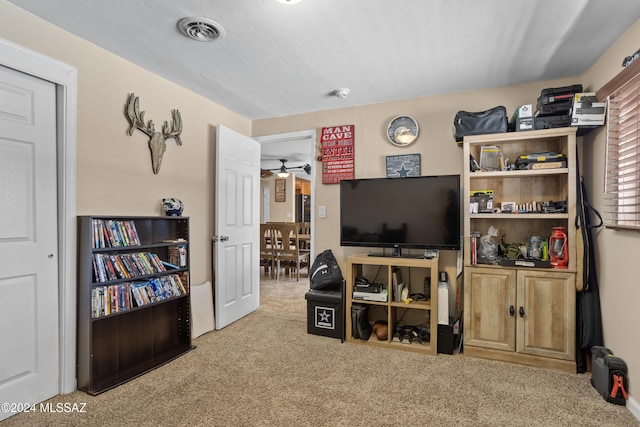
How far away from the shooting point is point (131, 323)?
249cm

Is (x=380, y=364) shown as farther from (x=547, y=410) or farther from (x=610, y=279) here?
(x=610, y=279)

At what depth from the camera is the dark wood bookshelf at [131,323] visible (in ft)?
6.97

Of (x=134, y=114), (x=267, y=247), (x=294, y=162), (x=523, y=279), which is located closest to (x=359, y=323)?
(x=523, y=279)

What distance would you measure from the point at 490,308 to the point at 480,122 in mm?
1553

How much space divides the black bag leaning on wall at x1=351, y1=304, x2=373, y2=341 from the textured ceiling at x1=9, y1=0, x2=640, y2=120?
2.06m

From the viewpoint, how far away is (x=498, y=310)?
102 inches

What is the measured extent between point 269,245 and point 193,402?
13.2ft

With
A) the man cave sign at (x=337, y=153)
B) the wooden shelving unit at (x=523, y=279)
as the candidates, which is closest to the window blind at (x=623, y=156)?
the wooden shelving unit at (x=523, y=279)

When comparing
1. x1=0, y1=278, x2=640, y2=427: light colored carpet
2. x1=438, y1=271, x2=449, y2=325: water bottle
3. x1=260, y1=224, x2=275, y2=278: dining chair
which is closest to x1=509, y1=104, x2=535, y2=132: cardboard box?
x1=438, y1=271, x2=449, y2=325: water bottle

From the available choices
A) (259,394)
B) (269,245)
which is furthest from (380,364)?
(269,245)

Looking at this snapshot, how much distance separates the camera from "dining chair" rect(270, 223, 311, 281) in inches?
223

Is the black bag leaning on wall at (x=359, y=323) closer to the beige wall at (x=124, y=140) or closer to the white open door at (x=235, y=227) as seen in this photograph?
the white open door at (x=235, y=227)

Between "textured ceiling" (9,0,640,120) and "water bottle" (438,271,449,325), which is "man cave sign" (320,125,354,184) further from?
"water bottle" (438,271,449,325)

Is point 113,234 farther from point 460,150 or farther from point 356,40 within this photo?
point 460,150
